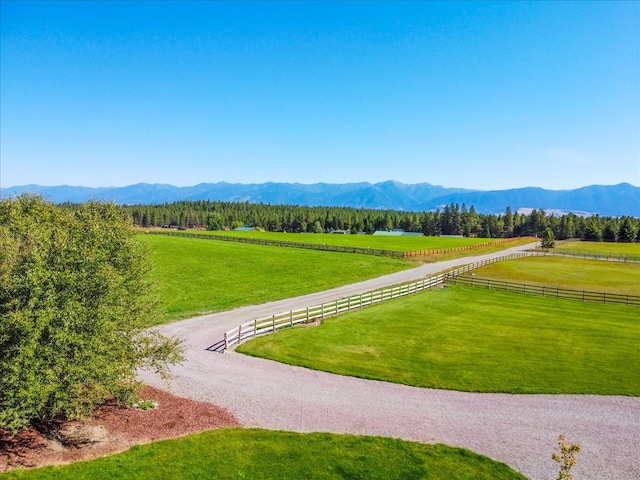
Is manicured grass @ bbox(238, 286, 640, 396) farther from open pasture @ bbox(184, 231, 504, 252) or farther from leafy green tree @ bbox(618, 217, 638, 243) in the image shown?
leafy green tree @ bbox(618, 217, 638, 243)

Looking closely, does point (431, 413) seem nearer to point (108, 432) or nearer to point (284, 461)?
point (284, 461)

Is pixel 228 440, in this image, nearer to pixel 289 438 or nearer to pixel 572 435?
pixel 289 438

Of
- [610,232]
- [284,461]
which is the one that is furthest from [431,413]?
[610,232]

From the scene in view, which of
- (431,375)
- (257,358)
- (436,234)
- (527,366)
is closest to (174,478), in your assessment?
(257,358)

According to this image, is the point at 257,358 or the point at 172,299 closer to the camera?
the point at 257,358

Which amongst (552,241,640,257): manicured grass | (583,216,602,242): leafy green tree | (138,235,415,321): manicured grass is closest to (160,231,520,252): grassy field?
(552,241,640,257): manicured grass

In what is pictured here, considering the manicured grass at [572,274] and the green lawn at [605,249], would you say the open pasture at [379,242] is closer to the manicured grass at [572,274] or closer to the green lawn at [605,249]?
the green lawn at [605,249]
